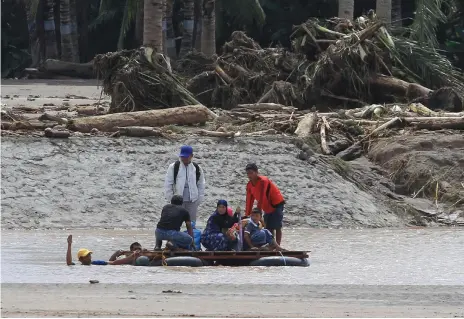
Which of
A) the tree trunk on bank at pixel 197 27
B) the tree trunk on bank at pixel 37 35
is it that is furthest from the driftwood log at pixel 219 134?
the tree trunk on bank at pixel 37 35

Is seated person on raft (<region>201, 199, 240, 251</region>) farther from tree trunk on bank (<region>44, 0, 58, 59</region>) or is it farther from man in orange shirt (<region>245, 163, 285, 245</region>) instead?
tree trunk on bank (<region>44, 0, 58, 59</region>)

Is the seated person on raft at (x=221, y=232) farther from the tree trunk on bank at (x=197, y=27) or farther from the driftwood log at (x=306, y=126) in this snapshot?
the tree trunk on bank at (x=197, y=27)

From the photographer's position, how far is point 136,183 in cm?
2020

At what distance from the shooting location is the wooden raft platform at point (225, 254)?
14336 mm

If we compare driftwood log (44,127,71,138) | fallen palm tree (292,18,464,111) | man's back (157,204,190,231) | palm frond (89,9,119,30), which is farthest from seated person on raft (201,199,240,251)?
palm frond (89,9,119,30)

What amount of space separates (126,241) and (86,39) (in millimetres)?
30621

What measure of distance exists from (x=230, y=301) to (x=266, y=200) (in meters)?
4.27

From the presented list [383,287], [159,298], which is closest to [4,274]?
[159,298]

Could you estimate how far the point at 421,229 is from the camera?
776 inches

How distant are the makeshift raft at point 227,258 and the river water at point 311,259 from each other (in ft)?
0.50

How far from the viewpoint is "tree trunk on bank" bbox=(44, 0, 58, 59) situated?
43.3 m

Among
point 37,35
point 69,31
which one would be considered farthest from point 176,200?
point 37,35

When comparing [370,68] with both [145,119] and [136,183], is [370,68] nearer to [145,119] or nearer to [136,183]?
[145,119]

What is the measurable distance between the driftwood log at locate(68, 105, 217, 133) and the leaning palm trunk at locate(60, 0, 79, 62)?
18827 mm
